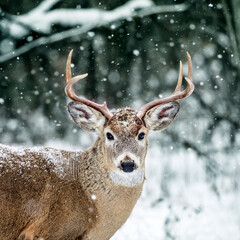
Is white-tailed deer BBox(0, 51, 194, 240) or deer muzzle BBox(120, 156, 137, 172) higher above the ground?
deer muzzle BBox(120, 156, 137, 172)

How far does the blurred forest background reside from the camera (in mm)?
10008

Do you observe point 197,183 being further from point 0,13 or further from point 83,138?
point 0,13

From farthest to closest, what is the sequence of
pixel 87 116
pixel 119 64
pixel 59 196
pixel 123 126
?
pixel 119 64 → pixel 87 116 → pixel 123 126 → pixel 59 196

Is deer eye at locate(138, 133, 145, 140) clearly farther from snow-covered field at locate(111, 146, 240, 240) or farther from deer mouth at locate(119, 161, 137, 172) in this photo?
snow-covered field at locate(111, 146, 240, 240)

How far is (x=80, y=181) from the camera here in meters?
5.06

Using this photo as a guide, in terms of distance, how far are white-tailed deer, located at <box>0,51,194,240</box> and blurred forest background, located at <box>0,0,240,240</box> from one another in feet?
15.5

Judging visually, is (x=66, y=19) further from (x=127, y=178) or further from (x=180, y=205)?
(x=127, y=178)

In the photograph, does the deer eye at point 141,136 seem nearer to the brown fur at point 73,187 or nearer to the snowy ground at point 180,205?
the brown fur at point 73,187

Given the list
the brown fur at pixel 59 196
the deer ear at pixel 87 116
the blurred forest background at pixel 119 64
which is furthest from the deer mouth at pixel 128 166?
the blurred forest background at pixel 119 64

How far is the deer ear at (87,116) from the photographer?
5.21 metres

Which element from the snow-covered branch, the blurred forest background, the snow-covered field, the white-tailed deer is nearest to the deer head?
the white-tailed deer

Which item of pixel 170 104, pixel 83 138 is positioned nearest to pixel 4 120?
pixel 83 138

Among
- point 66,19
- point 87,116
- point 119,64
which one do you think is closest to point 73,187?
point 87,116

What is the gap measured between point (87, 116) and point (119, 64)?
524 cm
